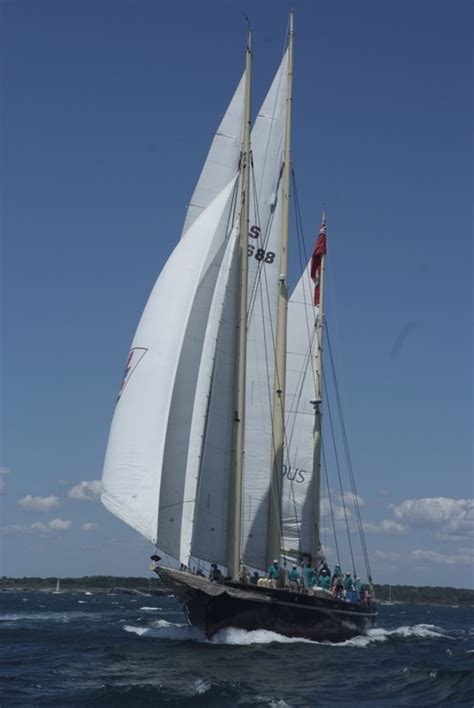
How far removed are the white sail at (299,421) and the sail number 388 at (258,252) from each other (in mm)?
5974

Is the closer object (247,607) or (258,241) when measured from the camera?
(247,607)

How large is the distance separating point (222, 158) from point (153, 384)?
989 cm

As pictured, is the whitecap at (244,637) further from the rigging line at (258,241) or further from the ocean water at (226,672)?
the rigging line at (258,241)

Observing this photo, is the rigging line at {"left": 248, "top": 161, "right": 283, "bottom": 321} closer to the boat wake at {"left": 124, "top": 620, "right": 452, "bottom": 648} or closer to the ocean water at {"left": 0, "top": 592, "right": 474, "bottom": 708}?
the boat wake at {"left": 124, "top": 620, "right": 452, "bottom": 648}

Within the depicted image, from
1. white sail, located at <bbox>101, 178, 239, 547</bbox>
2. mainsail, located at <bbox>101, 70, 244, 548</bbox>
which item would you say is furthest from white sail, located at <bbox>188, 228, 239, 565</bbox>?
white sail, located at <bbox>101, 178, 239, 547</bbox>

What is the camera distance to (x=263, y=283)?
3691cm

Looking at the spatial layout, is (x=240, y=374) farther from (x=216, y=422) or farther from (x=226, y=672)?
(x=226, y=672)

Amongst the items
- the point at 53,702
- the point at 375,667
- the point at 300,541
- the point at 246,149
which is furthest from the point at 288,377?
the point at 53,702

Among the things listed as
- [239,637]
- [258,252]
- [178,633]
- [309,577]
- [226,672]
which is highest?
[258,252]

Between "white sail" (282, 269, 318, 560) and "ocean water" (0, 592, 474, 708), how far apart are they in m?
5.19

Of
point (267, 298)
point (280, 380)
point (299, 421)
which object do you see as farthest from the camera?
point (299, 421)

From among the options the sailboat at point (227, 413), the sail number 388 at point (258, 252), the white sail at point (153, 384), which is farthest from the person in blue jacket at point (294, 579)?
the sail number 388 at point (258, 252)

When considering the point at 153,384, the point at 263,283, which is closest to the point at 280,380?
the point at 263,283

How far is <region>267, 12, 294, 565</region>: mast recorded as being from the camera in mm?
34656
